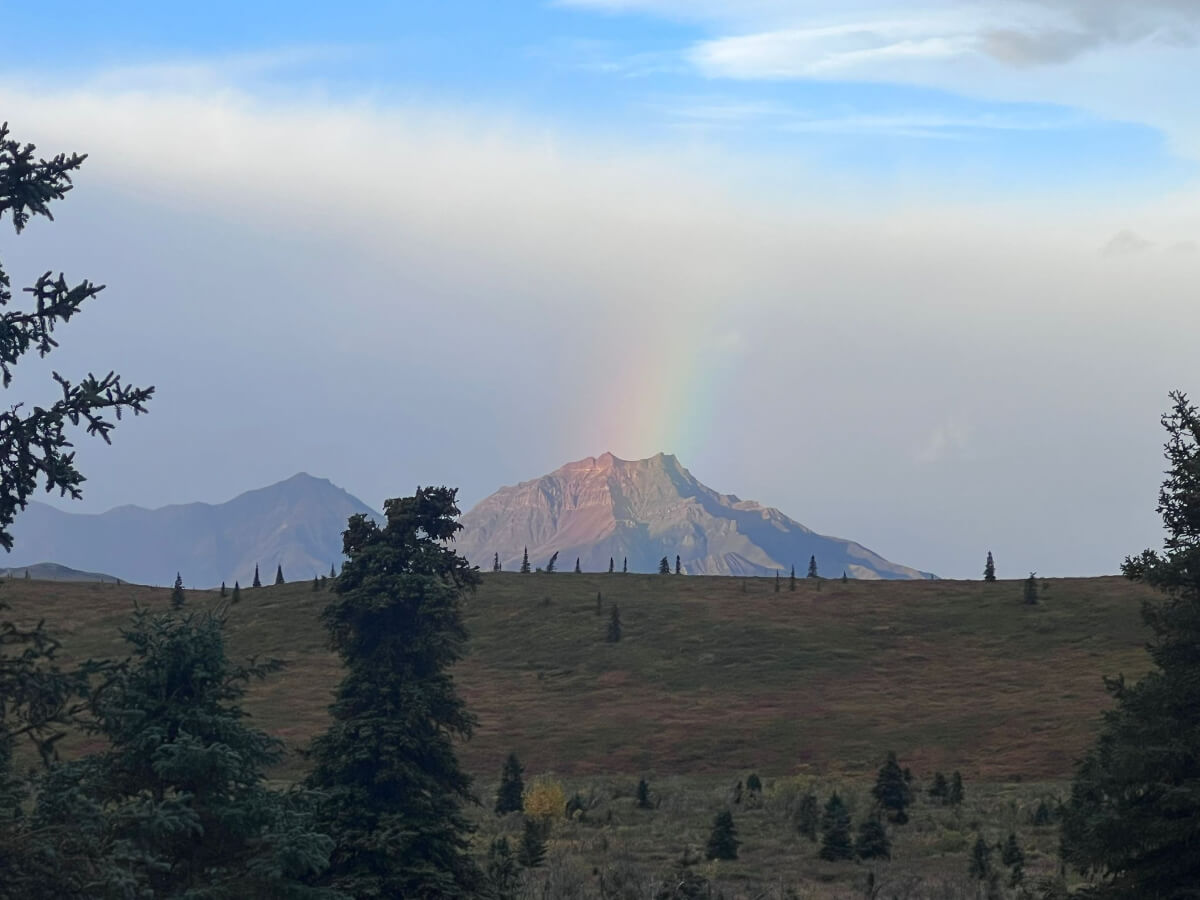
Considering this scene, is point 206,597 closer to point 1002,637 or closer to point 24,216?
point 1002,637

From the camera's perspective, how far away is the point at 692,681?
3556 inches

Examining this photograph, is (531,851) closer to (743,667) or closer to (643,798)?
(643,798)

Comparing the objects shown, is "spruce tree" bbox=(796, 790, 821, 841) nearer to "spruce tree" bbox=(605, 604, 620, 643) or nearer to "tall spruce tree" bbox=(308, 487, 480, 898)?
"tall spruce tree" bbox=(308, 487, 480, 898)

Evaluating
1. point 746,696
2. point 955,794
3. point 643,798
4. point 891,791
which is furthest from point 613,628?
point 891,791

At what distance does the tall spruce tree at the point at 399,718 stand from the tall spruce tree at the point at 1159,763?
39.2 ft

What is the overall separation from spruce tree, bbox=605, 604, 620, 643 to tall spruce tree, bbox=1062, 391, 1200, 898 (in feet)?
265

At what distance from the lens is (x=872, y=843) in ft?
132

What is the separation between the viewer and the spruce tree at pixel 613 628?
10019 cm

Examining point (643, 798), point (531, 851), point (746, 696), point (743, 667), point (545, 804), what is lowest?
point (643, 798)

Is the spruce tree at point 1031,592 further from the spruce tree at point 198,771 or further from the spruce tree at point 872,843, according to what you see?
the spruce tree at point 198,771

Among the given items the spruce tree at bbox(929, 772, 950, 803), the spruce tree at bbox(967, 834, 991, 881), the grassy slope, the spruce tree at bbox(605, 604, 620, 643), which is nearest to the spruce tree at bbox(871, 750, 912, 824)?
the spruce tree at bbox(929, 772, 950, 803)

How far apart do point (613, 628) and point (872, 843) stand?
2398 inches

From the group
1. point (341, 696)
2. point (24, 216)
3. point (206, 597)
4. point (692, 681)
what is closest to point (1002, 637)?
point (692, 681)

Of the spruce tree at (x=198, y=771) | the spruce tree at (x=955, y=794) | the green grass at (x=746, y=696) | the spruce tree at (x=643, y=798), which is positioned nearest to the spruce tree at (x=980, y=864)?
the green grass at (x=746, y=696)
